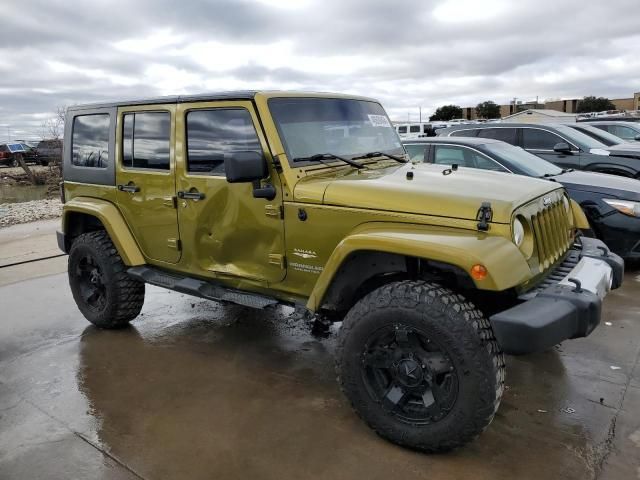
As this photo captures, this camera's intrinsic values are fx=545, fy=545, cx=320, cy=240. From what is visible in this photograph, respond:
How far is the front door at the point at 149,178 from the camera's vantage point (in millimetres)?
4043

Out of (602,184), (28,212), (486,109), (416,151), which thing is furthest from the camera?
(486,109)

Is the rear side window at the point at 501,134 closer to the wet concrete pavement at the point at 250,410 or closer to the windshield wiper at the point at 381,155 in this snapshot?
the wet concrete pavement at the point at 250,410

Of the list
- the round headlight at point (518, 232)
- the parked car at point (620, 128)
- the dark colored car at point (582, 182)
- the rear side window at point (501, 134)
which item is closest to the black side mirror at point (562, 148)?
the rear side window at point (501, 134)

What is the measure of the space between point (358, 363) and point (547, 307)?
987mm

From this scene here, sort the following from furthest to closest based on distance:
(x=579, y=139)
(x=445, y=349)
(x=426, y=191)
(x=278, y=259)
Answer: (x=579, y=139)
(x=278, y=259)
(x=426, y=191)
(x=445, y=349)

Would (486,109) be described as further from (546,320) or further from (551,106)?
(546,320)

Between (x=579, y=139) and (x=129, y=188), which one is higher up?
(x=579, y=139)

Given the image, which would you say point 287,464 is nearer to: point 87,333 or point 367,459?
point 367,459

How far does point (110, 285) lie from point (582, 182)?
4.91 meters

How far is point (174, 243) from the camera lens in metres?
4.10

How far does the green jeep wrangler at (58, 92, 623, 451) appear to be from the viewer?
2623 millimetres

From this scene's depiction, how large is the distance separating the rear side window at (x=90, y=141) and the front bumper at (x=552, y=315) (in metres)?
3.50

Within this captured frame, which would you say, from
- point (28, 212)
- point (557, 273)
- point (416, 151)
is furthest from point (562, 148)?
point (28, 212)

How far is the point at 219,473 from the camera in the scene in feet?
8.95
